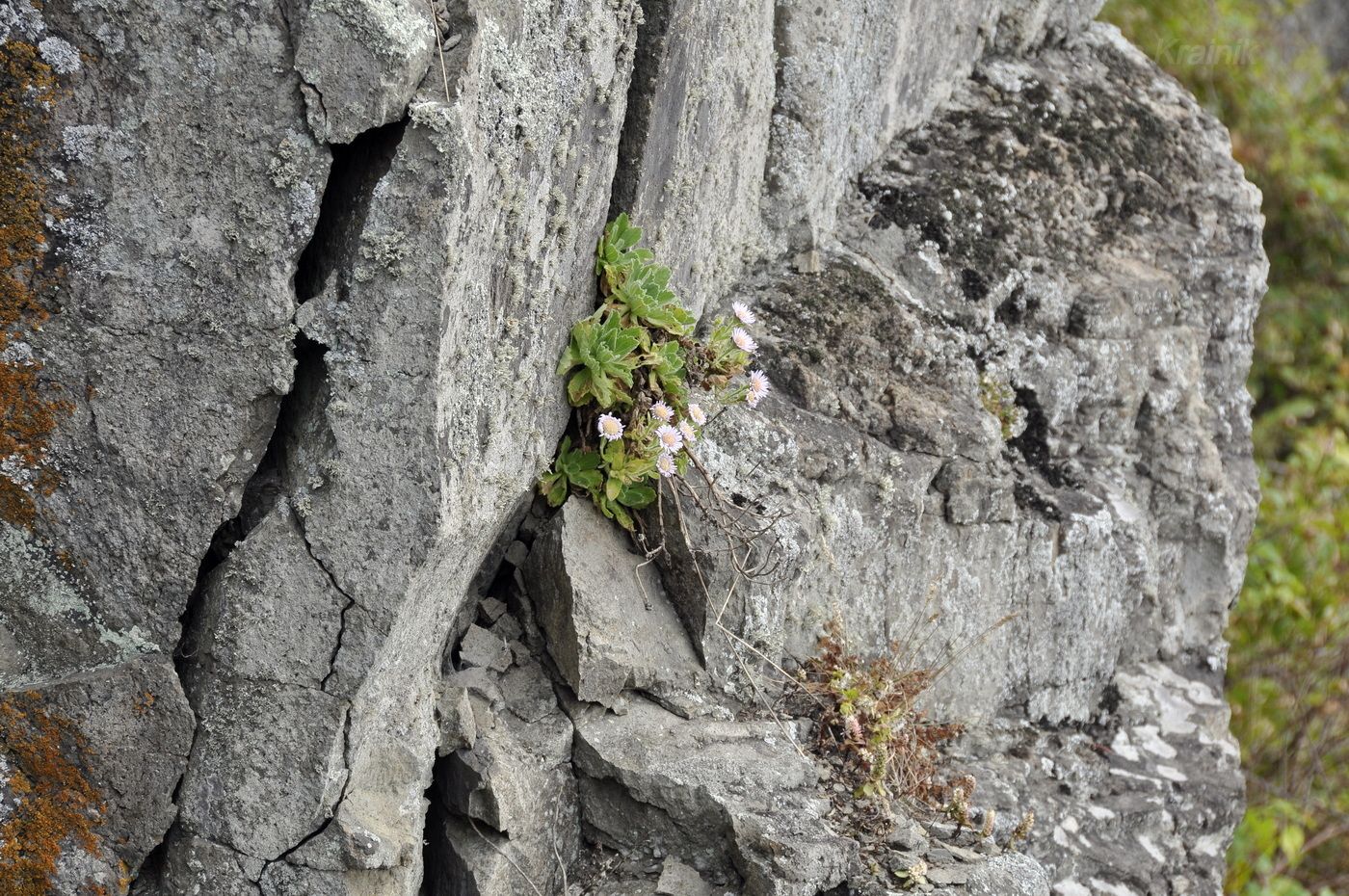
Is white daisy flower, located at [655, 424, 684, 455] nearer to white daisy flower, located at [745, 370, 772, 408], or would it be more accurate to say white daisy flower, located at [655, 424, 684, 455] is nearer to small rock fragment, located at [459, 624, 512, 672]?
white daisy flower, located at [745, 370, 772, 408]

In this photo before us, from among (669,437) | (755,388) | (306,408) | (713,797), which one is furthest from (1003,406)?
(306,408)

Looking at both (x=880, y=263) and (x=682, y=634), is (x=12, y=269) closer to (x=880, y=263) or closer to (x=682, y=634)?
(x=682, y=634)

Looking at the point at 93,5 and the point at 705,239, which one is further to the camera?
the point at 705,239

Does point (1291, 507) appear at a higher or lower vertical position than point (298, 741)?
higher

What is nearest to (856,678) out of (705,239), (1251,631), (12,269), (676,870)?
(676,870)

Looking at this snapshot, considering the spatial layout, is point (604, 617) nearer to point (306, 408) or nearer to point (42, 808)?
point (306, 408)

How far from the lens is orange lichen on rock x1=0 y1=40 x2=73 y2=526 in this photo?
2.41 metres

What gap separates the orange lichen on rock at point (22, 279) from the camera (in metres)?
2.41

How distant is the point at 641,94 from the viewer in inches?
129

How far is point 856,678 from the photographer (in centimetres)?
357

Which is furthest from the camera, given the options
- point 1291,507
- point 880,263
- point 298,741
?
point 1291,507

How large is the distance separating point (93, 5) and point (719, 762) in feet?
7.28

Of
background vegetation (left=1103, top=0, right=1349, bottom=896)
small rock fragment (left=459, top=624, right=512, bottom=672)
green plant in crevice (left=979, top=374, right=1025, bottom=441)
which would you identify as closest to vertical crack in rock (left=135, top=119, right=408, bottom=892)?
small rock fragment (left=459, top=624, right=512, bottom=672)

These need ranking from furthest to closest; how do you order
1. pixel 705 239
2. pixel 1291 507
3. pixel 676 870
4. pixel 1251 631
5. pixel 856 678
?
pixel 1291 507
pixel 1251 631
pixel 705 239
pixel 856 678
pixel 676 870
